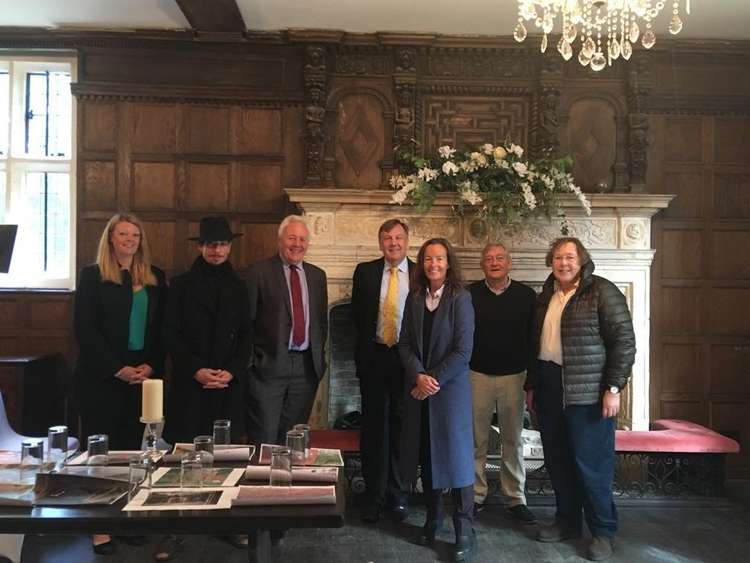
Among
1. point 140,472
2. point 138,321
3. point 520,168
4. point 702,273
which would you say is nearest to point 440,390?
point 140,472

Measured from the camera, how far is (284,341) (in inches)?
125

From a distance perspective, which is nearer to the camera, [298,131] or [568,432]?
[568,432]

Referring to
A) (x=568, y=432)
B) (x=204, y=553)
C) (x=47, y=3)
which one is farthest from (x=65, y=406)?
(x=568, y=432)

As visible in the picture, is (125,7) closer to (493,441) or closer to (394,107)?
(394,107)

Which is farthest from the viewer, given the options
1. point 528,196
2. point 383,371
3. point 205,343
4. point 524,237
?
point 524,237

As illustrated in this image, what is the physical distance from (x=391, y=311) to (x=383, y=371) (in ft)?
1.06

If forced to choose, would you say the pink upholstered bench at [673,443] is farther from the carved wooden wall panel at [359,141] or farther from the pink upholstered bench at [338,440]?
the carved wooden wall panel at [359,141]

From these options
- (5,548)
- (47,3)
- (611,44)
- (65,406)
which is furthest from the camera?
(65,406)

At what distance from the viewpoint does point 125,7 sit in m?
4.17

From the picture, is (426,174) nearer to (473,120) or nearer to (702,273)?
(473,120)

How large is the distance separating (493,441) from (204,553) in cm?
206

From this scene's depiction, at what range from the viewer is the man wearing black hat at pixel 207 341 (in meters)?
3.11

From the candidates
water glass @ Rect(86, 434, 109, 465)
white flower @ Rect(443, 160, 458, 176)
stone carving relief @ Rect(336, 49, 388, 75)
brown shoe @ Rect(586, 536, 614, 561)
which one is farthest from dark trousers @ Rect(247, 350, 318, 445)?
stone carving relief @ Rect(336, 49, 388, 75)

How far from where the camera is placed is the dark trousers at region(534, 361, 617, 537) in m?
3.02
